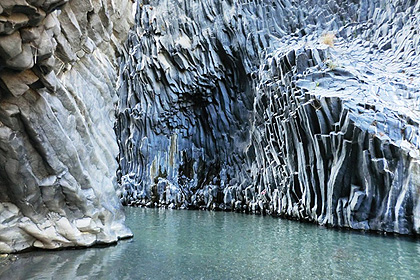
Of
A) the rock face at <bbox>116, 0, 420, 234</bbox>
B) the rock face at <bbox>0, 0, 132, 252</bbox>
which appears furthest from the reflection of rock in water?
the rock face at <bbox>116, 0, 420, 234</bbox>

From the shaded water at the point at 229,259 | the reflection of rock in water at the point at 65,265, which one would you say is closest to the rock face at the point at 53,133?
the reflection of rock in water at the point at 65,265

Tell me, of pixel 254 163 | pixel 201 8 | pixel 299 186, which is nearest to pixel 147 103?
pixel 201 8

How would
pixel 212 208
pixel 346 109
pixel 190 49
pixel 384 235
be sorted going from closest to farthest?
pixel 384 235 → pixel 346 109 → pixel 212 208 → pixel 190 49

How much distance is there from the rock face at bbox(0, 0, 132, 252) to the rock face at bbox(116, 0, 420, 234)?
31.5ft

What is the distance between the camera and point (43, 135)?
7621mm

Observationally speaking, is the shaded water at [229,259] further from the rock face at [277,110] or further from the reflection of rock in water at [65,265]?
the rock face at [277,110]

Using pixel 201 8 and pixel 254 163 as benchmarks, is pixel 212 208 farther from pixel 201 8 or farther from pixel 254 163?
pixel 201 8

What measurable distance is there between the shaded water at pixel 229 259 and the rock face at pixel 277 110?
330 cm

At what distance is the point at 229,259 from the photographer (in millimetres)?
8172

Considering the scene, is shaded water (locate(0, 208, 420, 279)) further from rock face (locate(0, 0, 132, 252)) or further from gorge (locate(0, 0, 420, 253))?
gorge (locate(0, 0, 420, 253))

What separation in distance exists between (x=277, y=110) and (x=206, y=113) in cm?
Answer: 1288

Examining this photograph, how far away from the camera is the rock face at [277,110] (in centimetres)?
1377

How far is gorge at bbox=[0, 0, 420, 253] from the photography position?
746cm

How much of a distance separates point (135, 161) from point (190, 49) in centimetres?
1171
